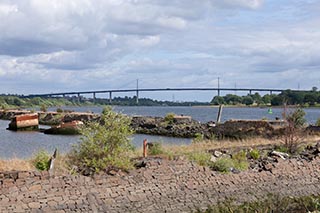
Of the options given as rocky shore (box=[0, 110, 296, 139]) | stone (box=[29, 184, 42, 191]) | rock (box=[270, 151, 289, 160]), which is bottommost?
rocky shore (box=[0, 110, 296, 139])

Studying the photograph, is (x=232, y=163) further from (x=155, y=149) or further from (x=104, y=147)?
(x=104, y=147)

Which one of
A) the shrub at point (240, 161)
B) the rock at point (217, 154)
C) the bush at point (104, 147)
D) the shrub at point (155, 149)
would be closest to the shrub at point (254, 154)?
the shrub at point (240, 161)

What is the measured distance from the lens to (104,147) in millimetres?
16391

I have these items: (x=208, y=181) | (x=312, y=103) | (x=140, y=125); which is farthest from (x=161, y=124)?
(x=312, y=103)

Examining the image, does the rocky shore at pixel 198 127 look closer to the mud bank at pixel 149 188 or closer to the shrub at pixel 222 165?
the mud bank at pixel 149 188

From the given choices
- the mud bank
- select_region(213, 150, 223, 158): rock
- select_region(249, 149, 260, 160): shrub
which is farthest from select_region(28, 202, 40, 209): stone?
select_region(249, 149, 260, 160): shrub

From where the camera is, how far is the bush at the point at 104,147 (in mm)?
15922

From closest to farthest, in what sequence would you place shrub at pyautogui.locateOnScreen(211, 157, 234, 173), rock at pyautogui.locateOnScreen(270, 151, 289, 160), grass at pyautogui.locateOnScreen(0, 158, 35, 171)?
grass at pyautogui.locateOnScreen(0, 158, 35, 171)
shrub at pyautogui.locateOnScreen(211, 157, 234, 173)
rock at pyautogui.locateOnScreen(270, 151, 289, 160)

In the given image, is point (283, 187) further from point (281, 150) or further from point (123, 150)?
point (123, 150)

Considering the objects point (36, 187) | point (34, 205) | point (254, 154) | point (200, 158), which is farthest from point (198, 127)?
point (34, 205)

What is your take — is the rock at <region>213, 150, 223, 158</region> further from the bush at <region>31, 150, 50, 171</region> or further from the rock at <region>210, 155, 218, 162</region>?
the bush at <region>31, 150, 50, 171</region>

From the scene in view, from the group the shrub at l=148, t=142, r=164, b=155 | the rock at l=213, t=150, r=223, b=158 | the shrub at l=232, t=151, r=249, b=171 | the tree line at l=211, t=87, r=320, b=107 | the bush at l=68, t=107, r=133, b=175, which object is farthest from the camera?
the tree line at l=211, t=87, r=320, b=107

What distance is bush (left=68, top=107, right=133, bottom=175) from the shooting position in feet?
52.2

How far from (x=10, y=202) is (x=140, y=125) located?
39386 millimetres
